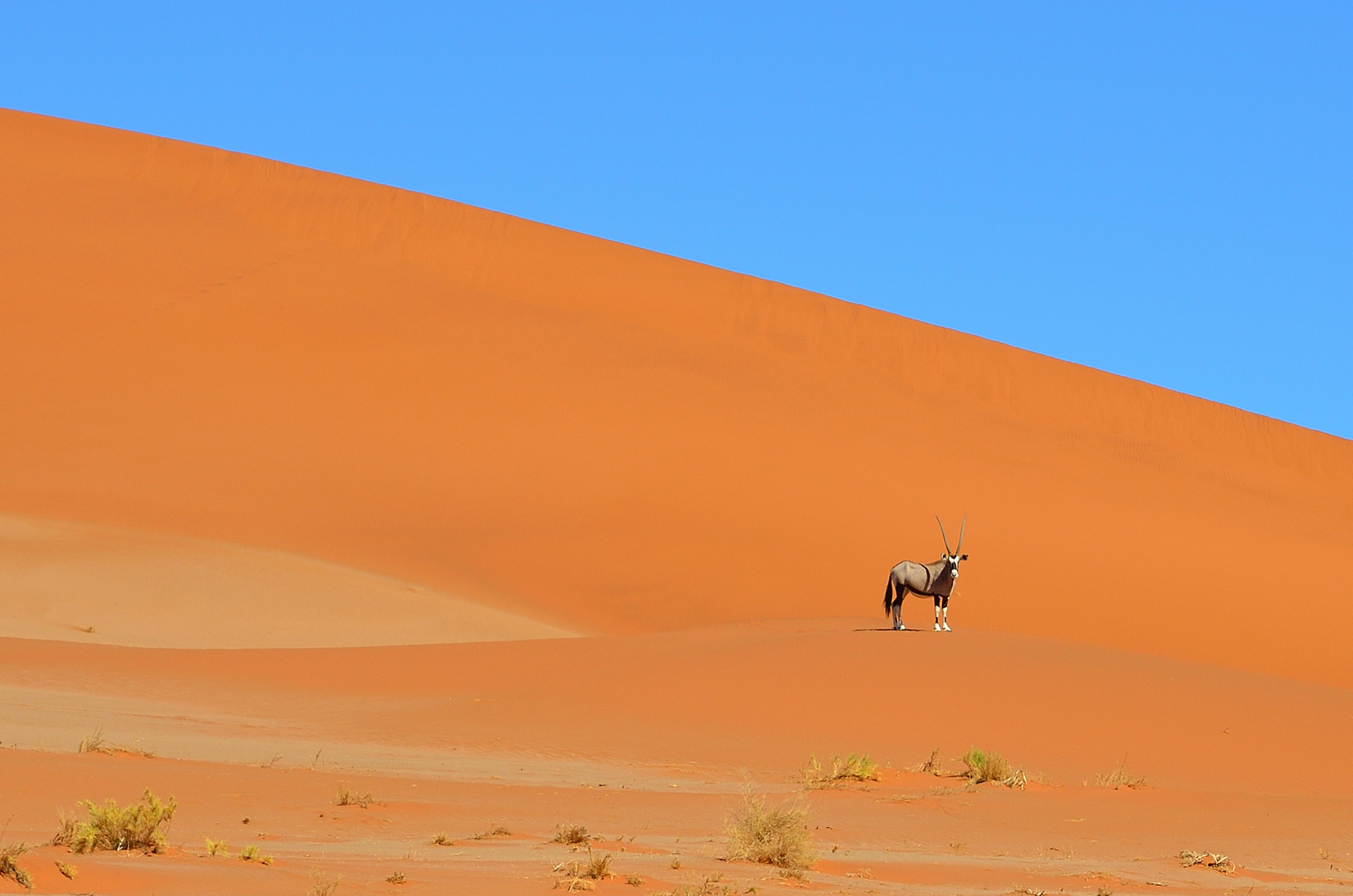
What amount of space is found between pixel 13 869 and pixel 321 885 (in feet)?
4.02

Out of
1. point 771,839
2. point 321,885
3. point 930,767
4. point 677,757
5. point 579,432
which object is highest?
point 579,432

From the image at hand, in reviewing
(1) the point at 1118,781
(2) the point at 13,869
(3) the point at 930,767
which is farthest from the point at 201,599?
(2) the point at 13,869

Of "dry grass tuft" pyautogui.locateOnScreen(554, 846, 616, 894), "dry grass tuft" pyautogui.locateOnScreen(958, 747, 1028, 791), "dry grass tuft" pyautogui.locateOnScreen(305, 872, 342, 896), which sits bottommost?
"dry grass tuft" pyautogui.locateOnScreen(305, 872, 342, 896)

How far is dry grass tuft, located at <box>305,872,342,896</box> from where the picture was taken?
634 centimetres

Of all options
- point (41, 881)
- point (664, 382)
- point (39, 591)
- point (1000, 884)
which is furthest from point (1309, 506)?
point (41, 881)

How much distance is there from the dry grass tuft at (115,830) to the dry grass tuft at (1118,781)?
8.02 meters

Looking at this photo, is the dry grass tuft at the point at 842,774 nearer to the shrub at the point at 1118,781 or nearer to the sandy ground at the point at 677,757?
the sandy ground at the point at 677,757

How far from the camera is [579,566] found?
2764cm

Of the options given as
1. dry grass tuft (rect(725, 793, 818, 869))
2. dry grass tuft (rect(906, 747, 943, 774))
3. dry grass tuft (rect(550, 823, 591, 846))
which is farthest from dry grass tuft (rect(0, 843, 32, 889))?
dry grass tuft (rect(906, 747, 943, 774))

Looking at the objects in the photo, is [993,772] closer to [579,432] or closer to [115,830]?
[115,830]

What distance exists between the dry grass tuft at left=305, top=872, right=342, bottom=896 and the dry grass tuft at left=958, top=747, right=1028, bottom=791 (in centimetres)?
708

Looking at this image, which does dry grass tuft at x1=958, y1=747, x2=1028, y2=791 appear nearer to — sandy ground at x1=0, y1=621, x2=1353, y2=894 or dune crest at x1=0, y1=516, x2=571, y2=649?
sandy ground at x1=0, y1=621, x2=1353, y2=894

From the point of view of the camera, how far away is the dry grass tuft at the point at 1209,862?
975 cm

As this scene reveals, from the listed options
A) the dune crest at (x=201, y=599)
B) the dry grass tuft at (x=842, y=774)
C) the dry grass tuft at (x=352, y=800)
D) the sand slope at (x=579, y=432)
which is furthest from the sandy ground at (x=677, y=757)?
the sand slope at (x=579, y=432)
